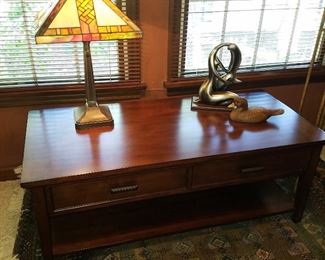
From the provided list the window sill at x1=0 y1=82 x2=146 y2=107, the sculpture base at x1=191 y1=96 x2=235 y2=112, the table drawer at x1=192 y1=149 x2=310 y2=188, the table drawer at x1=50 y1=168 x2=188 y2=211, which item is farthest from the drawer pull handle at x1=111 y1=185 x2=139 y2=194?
the window sill at x1=0 y1=82 x2=146 y2=107

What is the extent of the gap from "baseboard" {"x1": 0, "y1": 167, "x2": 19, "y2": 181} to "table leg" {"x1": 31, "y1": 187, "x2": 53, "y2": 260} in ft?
2.50

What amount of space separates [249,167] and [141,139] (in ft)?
1.52

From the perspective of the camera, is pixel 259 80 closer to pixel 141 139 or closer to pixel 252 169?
pixel 252 169

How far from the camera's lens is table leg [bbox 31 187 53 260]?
1109 millimetres

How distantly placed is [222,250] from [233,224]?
182 mm

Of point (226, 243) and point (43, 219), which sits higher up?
point (43, 219)

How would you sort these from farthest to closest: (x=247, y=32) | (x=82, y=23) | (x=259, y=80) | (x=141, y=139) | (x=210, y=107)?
(x=259, y=80), (x=247, y=32), (x=210, y=107), (x=141, y=139), (x=82, y=23)

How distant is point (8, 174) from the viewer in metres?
1.86

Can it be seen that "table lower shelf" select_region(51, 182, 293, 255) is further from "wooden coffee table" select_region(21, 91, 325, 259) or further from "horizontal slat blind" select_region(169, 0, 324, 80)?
"horizontal slat blind" select_region(169, 0, 324, 80)

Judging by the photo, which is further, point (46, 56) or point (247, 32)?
point (247, 32)

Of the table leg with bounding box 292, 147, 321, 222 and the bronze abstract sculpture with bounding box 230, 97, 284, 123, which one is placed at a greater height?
the bronze abstract sculpture with bounding box 230, 97, 284, 123

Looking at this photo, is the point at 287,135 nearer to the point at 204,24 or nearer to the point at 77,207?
the point at 204,24

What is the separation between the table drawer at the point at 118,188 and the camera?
116 centimetres

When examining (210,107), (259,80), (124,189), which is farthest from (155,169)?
(259,80)
